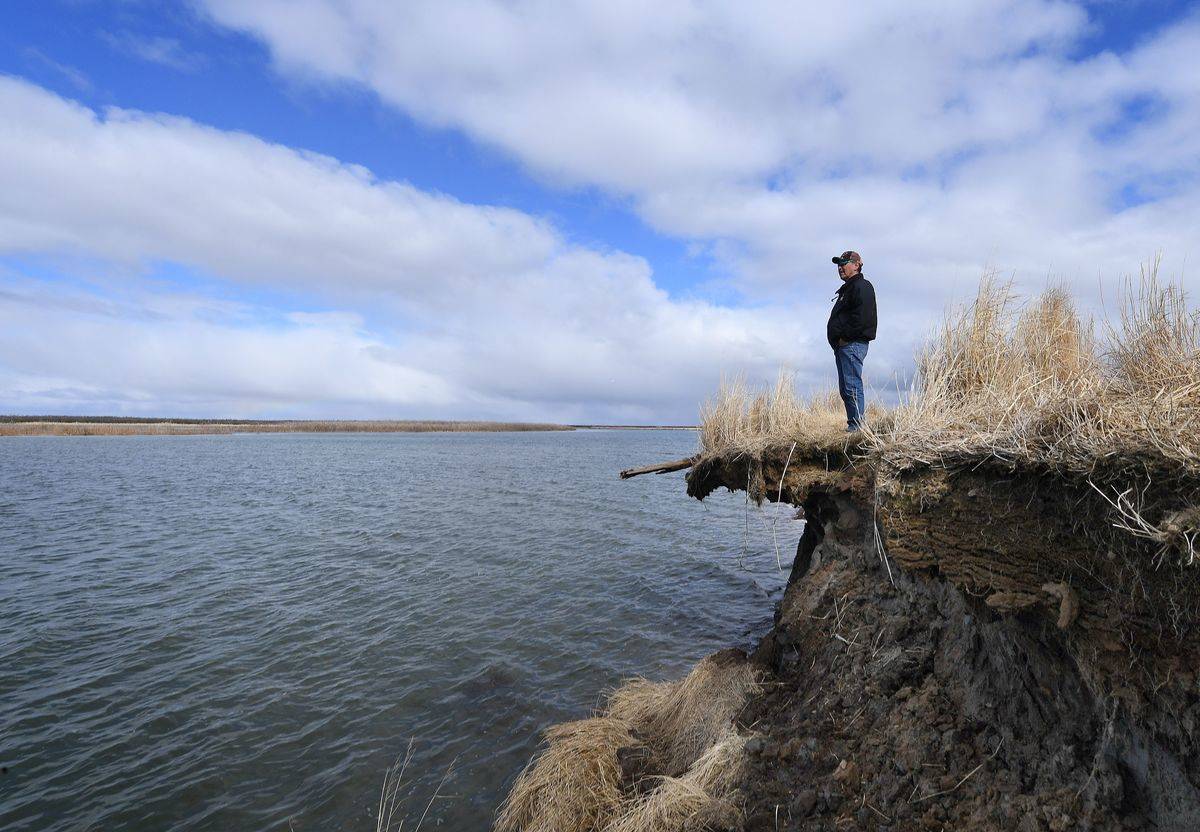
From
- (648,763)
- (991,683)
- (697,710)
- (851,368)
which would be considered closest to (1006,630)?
(991,683)

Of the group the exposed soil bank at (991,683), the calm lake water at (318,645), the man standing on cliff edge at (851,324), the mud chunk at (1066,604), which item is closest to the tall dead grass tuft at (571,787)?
the calm lake water at (318,645)

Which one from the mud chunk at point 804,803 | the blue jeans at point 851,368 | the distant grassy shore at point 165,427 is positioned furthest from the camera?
the distant grassy shore at point 165,427

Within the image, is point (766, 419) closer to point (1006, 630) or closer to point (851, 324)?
point (851, 324)

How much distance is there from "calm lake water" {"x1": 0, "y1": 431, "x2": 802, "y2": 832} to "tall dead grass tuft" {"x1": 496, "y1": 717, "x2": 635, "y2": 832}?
0.39 m

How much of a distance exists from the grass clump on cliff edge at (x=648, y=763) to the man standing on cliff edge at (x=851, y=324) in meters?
3.80

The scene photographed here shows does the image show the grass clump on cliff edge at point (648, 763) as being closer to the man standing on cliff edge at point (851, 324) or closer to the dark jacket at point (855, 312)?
the man standing on cliff edge at point (851, 324)

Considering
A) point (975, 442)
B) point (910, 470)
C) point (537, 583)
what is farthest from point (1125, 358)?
point (537, 583)

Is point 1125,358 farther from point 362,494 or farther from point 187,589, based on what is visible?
point 362,494

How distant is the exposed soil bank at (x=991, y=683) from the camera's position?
279 centimetres

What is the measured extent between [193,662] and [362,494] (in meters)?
19.3

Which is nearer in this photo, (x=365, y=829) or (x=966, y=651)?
(x=966, y=651)

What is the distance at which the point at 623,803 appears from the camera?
16.1ft

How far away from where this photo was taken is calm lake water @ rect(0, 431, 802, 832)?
238 inches

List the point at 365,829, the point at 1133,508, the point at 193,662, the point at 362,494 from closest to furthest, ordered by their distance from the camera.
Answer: the point at 1133,508, the point at 365,829, the point at 193,662, the point at 362,494
